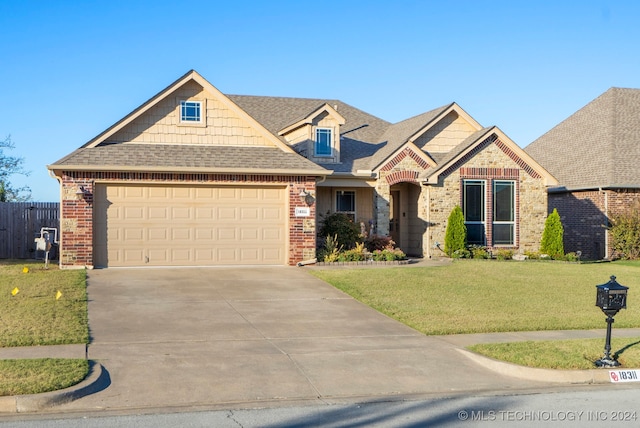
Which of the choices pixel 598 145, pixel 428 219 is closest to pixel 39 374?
pixel 428 219

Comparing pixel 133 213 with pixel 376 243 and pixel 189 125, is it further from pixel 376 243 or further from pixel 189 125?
pixel 376 243

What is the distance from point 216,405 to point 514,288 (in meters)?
10.8

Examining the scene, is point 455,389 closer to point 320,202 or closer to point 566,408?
point 566,408

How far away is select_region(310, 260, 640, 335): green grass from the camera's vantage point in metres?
13.1

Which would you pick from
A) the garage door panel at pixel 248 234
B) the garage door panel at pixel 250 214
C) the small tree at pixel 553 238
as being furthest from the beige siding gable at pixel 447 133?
the garage door panel at pixel 248 234

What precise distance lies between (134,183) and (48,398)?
40.5 ft

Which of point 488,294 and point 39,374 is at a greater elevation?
point 488,294

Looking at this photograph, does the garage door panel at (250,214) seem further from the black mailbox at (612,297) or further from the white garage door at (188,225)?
the black mailbox at (612,297)

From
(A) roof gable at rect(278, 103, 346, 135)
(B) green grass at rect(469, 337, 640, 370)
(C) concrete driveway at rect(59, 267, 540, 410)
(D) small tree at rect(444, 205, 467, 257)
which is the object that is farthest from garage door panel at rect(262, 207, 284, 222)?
(B) green grass at rect(469, 337, 640, 370)

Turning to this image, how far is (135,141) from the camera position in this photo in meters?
20.8

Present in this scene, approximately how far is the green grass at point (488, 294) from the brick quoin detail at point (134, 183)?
184 centimetres

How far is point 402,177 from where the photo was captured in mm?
24547

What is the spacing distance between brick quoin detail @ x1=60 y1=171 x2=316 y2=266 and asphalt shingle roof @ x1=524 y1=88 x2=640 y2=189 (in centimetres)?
1202

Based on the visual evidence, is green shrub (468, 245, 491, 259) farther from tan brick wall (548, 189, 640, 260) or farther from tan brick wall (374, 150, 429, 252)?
tan brick wall (548, 189, 640, 260)
